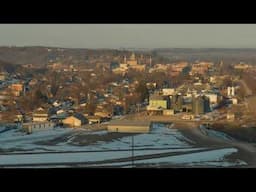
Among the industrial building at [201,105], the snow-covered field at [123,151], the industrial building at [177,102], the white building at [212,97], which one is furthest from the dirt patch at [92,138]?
the white building at [212,97]

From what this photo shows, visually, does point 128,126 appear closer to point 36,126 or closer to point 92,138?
point 92,138

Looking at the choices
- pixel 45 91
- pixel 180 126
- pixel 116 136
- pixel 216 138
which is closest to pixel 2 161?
pixel 45 91

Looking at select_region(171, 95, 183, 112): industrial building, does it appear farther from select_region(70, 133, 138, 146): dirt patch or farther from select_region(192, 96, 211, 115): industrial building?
select_region(70, 133, 138, 146): dirt patch

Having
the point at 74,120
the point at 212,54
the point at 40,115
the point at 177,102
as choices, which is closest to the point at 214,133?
the point at 177,102

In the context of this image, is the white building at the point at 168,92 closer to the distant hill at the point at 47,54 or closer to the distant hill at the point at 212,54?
the distant hill at the point at 212,54
